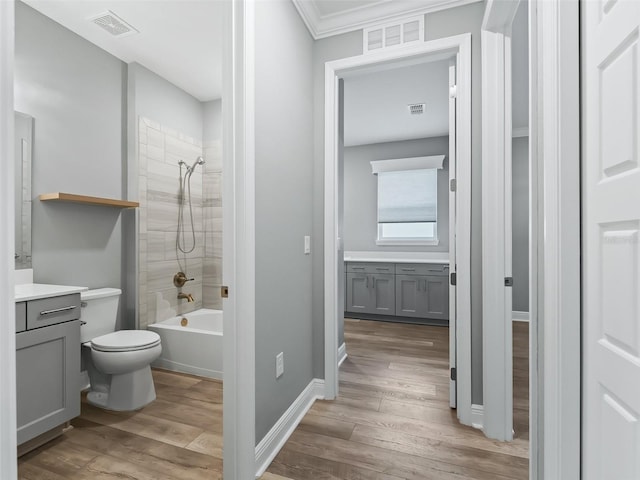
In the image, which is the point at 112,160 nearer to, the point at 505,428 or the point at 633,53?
the point at 633,53

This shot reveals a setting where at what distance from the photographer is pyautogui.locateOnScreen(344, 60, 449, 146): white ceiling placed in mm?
3146

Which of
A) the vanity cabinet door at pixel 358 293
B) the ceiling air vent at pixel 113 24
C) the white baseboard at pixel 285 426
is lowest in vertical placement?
the white baseboard at pixel 285 426

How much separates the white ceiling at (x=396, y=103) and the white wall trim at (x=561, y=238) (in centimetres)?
180

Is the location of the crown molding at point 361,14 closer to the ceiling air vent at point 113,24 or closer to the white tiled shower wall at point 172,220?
the ceiling air vent at point 113,24

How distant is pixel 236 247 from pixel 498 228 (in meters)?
1.44

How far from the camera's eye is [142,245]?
293cm

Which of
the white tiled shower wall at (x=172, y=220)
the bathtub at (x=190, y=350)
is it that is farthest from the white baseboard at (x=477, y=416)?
the white tiled shower wall at (x=172, y=220)

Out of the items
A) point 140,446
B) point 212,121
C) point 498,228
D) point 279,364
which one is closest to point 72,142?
point 212,121

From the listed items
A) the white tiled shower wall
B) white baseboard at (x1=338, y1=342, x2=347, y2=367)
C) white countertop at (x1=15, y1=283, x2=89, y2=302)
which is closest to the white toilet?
white countertop at (x1=15, y1=283, x2=89, y2=302)

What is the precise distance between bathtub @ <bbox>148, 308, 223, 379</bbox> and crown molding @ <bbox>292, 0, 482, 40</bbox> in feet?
8.05

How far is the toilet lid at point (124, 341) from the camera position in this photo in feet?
7.02

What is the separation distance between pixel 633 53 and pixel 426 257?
4.36 metres

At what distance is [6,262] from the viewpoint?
622 millimetres

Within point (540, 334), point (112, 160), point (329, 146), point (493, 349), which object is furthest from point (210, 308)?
point (540, 334)
